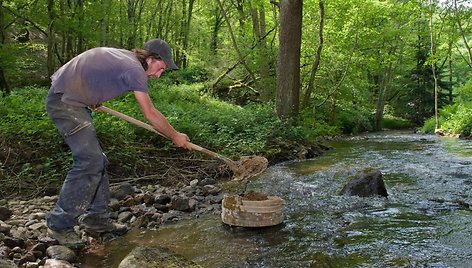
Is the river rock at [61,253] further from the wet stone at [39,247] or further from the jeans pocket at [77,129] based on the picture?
the jeans pocket at [77,129]

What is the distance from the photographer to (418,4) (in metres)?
18.6

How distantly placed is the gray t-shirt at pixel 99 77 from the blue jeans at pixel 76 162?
0.13 m

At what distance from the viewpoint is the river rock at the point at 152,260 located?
291cm

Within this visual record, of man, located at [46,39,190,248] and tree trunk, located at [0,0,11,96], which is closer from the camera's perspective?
man, located at [46,39,190,248]

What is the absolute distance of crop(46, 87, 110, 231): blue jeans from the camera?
3.57 m

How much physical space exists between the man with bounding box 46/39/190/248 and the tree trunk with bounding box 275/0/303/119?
7790 mm

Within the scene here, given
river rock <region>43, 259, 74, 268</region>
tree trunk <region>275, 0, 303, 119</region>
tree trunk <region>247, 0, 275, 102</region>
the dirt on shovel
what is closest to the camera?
river rock <region>43, 259, 74, 268</region>

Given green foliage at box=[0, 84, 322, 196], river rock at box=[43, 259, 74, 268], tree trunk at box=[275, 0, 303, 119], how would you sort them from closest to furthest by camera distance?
river rock at box=[43, 259, 74, 268] → green foliage at box=[0, 84, 322, 196] → tree trunk at box=[275, 0, 303, 119]

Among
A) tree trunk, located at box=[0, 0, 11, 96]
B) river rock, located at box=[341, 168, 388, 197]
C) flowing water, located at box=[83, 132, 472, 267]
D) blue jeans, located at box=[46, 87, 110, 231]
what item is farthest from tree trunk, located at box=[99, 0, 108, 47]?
blue jeans, located at box=[46, 87, 110, 231]

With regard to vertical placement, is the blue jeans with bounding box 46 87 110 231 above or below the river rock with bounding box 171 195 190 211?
above

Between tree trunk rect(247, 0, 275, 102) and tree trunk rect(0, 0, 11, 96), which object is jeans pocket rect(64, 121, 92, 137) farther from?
tree trunk rect(247, 0, 275, 102)

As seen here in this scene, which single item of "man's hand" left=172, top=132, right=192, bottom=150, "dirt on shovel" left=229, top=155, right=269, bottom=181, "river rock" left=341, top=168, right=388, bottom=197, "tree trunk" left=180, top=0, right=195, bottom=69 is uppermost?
"tree trunk" left=180, top=0, right=195, bottom=69

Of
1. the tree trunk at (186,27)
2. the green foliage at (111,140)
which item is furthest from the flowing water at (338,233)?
the tree trunk at (186,27)

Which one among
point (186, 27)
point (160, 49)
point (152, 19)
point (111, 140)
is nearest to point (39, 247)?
point (160, 49)
